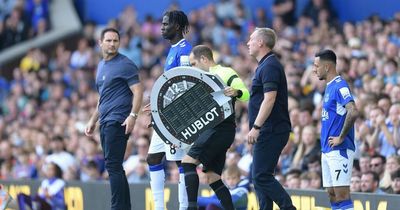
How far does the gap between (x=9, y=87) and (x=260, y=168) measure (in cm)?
1505

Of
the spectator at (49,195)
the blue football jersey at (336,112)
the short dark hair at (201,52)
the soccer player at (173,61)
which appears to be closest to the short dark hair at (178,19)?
the soccer player at (173,61)

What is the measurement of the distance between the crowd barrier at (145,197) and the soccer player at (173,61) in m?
1.75

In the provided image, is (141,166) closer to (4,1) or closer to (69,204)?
(69,204)

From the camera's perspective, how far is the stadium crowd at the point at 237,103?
14.1m

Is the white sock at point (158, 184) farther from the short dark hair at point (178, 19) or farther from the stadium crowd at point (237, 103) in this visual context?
the stadium crowd at point (237, 103)

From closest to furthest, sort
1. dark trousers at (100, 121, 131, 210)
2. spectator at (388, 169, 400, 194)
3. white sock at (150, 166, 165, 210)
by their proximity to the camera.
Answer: dark trousers at (100, 121, 131, 210) < white sock at (150, 166, 165, 210) < spectator at (388, 169, 400, 194)

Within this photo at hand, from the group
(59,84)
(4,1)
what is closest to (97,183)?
(59,84)

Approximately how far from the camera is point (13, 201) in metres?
15.5

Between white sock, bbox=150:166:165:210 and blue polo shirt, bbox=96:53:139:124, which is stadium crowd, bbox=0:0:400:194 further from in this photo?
blue polo shirt, bbox=96:53:139:124

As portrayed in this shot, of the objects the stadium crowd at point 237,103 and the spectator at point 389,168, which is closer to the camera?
the spectator at point 389,168

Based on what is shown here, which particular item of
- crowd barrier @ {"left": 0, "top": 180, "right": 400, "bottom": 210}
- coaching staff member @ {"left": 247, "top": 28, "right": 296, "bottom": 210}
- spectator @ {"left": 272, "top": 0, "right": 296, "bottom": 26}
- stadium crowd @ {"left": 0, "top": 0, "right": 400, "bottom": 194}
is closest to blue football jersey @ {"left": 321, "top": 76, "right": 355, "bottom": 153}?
coaching staff member @ {"left": 247, "top": 28, "right": 296, "bottom": 210}

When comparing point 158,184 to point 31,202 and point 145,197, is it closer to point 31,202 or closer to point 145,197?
point 145,197

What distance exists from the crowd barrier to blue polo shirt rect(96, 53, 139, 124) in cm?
236

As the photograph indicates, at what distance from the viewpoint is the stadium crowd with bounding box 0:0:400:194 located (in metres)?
14.1
